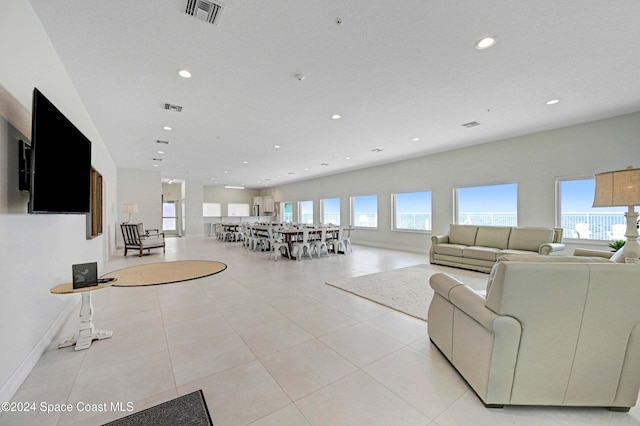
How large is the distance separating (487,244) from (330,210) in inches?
281

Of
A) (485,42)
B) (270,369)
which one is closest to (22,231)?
(270,369)

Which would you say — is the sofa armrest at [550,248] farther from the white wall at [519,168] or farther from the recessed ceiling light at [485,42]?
the recessed ceiling light at [485,42]

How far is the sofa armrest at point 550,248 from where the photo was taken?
179 inches

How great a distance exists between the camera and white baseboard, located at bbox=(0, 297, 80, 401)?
5.31ft

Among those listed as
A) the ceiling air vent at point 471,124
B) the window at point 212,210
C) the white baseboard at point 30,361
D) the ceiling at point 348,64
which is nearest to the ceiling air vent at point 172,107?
the ceiling at point 348,64

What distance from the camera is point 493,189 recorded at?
641 cm

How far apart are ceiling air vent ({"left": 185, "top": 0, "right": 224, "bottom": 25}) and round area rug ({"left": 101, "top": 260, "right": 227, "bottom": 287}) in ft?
13.3

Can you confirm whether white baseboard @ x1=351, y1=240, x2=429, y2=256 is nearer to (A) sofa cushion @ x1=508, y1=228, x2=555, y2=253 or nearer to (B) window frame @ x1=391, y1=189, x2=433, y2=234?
(B) window frame @ x1=391, y1=189, x2=433, y2=234

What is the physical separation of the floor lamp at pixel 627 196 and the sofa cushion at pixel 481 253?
3.14 metres

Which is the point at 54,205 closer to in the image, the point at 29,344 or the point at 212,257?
the point at 29,344

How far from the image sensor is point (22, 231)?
74.3 inches

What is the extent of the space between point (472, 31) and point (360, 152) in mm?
4889

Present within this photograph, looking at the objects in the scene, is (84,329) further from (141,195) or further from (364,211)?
(141,195)

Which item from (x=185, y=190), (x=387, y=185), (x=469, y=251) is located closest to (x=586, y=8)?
(x=469, y=251)
